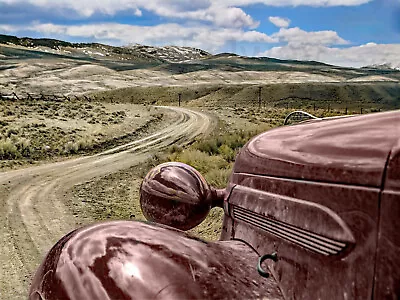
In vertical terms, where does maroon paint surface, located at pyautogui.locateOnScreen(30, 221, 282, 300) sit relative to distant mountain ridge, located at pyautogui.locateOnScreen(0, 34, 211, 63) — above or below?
below

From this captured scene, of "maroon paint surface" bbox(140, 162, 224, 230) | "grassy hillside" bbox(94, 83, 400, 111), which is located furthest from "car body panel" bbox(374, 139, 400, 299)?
"grassy hillside" bbox(94, 83, 400, 111)

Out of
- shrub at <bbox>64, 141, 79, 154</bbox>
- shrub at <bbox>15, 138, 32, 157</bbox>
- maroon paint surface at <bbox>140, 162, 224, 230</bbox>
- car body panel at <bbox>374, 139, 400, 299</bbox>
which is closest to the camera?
car body panel at <bbox>374, 139, 400, 299</bbox>

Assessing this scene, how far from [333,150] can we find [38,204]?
8.04 metres

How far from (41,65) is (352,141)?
95.2 meters

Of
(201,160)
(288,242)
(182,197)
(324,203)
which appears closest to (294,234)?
(288,242)

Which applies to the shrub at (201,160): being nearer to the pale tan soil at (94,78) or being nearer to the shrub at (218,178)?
the shrub at (218,178)

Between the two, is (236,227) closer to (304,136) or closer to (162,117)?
(304,136)

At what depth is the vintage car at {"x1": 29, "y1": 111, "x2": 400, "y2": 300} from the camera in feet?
5.25

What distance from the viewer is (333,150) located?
1.88 m

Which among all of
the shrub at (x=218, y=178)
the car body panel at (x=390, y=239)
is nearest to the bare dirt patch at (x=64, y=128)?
the shrub at (x=218, y=178)

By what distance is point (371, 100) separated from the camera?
68.1m

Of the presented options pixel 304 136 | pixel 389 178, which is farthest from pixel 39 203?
pixel 389 178

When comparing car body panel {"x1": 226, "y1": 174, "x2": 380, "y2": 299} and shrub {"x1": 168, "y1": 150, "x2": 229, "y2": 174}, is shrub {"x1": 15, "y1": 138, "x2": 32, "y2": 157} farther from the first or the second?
car body panel {"x1": 226, "y1": 174, "x2": 380, "y2": 299}

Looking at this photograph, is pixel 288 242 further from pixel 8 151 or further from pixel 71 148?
pixel 71 148
